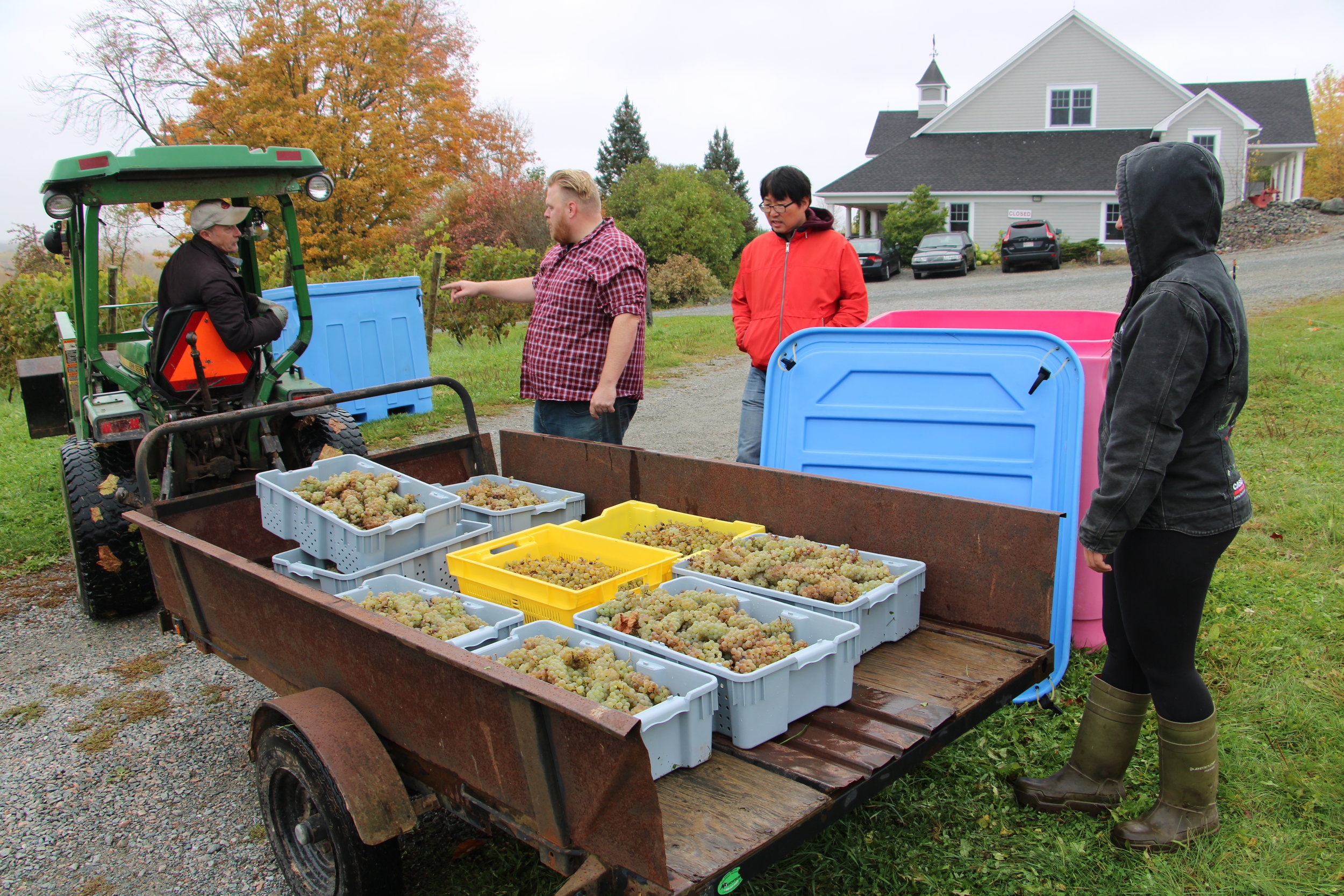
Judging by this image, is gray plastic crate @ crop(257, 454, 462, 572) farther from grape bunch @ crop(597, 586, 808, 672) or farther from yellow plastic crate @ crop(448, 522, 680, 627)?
grape bunch @ crop(597, 586, 808, 672)

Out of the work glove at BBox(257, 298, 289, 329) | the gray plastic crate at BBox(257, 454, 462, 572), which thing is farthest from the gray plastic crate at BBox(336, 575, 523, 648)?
the work glove at BBox(257, 298, 289, 329)

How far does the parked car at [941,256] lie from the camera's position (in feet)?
94.1

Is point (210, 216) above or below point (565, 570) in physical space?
above

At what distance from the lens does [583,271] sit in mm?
4445

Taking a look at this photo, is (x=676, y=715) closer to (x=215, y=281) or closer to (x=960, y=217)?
(x=215, y=281)

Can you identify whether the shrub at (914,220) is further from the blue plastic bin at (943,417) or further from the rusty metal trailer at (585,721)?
the rusty metal trailer at (585,721)

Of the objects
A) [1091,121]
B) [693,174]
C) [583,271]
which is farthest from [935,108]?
[583,271]

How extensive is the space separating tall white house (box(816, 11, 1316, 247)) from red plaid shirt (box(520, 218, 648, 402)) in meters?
33.8

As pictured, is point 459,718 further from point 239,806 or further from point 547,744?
point 239,806

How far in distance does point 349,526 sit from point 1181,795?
117 inches

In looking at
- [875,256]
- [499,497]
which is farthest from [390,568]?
[875,256]

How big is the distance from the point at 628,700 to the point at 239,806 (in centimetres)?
187

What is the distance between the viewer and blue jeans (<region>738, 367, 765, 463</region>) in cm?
505

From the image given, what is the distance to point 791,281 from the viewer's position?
4.97m
